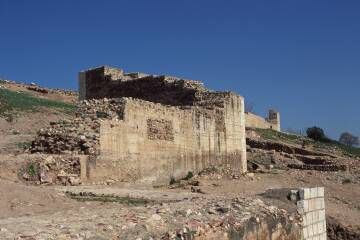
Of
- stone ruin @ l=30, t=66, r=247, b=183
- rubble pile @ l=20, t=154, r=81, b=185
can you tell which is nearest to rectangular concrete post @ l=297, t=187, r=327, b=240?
rubble pile @ l=20, t=154, r=81, b=185

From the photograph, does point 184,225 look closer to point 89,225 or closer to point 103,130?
point 89,225

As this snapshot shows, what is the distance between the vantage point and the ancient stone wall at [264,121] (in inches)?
1860

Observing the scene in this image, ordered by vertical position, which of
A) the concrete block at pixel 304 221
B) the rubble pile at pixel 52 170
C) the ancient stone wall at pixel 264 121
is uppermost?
the ancient stone wall at pixel 264 121

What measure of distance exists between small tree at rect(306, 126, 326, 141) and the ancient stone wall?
3166 millimetres

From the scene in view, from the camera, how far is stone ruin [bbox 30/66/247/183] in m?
15.6

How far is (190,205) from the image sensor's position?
9.30 m

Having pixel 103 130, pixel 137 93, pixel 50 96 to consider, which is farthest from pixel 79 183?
pixel 50 96

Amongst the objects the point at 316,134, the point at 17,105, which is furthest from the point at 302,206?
the point at 316,134

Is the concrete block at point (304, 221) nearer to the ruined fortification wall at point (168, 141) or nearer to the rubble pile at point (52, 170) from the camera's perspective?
the rubble pile at point (52, 170)

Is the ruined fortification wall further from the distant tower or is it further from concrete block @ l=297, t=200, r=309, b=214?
the distant tower

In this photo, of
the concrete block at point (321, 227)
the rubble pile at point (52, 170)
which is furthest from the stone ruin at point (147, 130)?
the concrete block at point (321, 227)

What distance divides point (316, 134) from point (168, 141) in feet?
112

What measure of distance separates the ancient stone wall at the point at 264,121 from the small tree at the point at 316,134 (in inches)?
125

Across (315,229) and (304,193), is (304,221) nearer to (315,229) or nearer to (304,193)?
(304,193)
